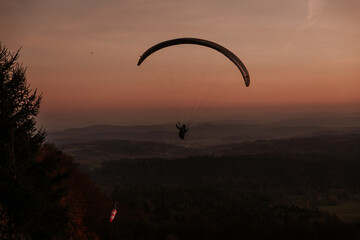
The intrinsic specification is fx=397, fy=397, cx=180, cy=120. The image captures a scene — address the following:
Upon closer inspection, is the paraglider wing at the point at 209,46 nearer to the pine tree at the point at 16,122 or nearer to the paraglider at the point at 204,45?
the paraglider at the point at 204,45

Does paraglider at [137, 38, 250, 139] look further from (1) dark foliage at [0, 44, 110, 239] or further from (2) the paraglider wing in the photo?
(1) dark foliage at [0, 44, 110, 239]

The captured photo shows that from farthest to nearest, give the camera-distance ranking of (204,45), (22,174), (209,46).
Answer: (204,45)
(209,46)
(22,174)

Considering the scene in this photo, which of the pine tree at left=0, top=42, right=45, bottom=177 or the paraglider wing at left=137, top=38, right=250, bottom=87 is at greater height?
the paraglider wing at left=137, top=38, right=250, bottom=87

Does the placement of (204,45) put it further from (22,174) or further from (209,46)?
(22,174)

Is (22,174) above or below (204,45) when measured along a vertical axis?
below

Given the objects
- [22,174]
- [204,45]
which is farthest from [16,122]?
[204,45]

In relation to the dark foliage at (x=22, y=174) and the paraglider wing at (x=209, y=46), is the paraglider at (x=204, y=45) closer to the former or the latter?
the paraglider wing at (x=209, y=46)

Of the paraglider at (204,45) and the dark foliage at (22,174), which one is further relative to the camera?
the paraglider at (204,45)

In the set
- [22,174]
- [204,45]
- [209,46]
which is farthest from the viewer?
[204,45]

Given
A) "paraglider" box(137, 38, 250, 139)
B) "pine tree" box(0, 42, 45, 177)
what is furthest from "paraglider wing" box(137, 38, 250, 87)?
"pine tree" box(0, 42, 45, 177)

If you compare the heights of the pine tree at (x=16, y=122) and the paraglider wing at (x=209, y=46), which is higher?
the paraglider wing at (x=209, y=46)

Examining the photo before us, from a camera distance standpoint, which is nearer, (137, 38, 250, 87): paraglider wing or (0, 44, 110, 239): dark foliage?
(0, 44, 110, 239): dark foliage

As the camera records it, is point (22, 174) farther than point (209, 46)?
No

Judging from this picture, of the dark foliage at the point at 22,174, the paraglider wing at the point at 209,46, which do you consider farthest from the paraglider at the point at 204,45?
the dark foliage at the point at 22,174
